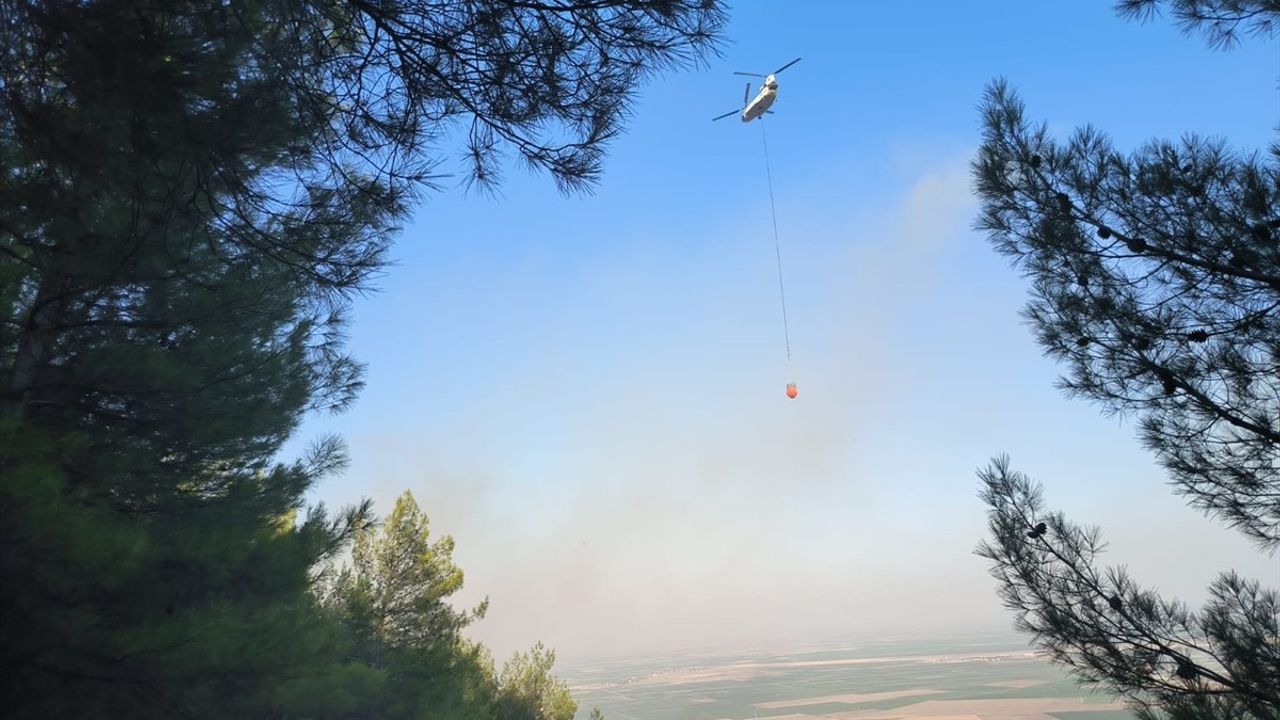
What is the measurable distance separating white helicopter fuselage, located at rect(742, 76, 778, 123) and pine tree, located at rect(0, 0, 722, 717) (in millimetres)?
12279

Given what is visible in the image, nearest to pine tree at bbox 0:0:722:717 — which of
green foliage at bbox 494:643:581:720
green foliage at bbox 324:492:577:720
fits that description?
green foliage at bbox 324:492:577:720

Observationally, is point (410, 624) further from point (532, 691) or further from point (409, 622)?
point (532, 691)

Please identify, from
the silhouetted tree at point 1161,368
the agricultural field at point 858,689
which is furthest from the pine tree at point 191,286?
the agricultural field at point 858,689

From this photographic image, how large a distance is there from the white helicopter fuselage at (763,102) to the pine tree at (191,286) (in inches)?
483

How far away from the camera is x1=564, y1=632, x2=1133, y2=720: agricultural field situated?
174 feet

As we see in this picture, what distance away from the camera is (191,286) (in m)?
4.96

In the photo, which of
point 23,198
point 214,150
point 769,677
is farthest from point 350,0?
point 769,677

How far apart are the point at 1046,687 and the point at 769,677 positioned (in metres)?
38.7

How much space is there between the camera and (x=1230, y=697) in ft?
8.90

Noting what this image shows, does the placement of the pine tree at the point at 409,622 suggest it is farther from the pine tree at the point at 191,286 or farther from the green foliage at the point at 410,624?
the pine tree at the point at 191,286

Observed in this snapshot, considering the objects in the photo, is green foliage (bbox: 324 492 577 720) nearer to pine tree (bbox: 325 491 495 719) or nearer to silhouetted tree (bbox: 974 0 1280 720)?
pine tree (bbox: 325 491 495 719)

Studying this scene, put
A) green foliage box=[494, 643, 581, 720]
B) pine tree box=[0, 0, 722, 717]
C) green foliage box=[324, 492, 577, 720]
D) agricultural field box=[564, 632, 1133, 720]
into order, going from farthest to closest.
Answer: agricultural field box=[564, 632, 1133, 720], green foliage box=[494, 643, 581, 720], green foliage box=[324, 492, 577, 720], pine tree box=[0, 0, 722, 717]

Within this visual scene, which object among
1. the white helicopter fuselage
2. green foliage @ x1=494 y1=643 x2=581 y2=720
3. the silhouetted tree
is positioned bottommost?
green foliage @ x1=494 y1=643 x2=581 y2=720

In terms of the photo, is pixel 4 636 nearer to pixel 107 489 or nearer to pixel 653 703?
pixel 107 489
